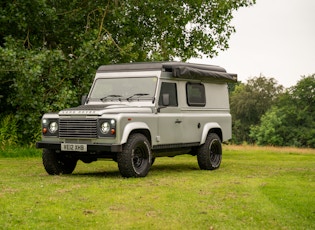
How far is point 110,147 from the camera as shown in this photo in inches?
457

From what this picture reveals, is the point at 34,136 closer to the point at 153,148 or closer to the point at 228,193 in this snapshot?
the point at 153,148

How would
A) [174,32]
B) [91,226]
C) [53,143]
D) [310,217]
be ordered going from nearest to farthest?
[91,226] → [310,217] → [53,143] → [174,32]

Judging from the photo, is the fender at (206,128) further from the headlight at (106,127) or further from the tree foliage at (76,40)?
the tree foliage at (76,40)

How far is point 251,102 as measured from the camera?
8131 centimetres

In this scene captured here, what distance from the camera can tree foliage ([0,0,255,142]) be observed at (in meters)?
19.2

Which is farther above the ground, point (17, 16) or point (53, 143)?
point (17, 16)

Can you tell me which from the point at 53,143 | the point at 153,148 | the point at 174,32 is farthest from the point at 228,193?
the point at 174,32

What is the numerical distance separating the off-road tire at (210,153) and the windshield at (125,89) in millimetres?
2357

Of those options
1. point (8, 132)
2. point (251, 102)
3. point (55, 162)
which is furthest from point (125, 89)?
point (251, 102)

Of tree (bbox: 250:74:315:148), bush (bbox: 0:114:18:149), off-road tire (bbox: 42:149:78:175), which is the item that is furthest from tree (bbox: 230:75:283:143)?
off-road tire (bbox: 42:149:78:175)

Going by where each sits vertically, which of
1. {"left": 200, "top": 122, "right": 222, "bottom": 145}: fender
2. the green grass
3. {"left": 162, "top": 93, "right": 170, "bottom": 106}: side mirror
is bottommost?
the green grass

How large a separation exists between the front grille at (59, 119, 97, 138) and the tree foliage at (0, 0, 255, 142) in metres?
6.10

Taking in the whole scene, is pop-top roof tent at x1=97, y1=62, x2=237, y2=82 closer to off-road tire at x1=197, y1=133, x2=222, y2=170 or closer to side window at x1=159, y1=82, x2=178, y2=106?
side window at x1=159, y1=82, x2=178, y2=106

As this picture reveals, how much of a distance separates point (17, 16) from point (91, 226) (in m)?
14.1
